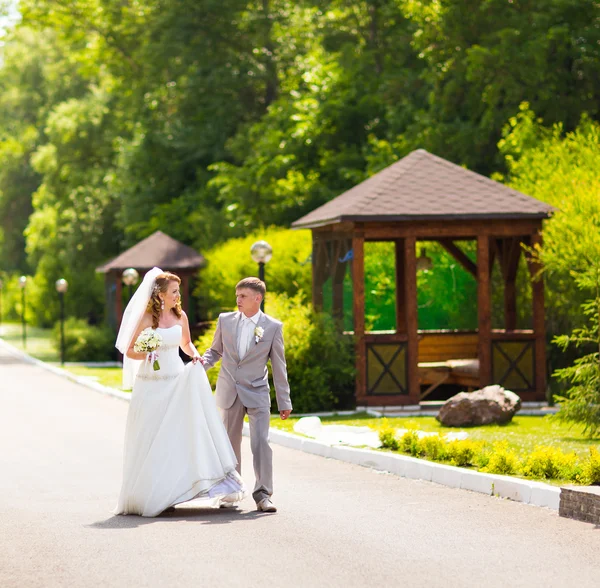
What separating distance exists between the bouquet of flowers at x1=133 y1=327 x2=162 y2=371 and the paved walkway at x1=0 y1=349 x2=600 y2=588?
4.21ft

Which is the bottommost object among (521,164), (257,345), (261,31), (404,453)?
(404,453)

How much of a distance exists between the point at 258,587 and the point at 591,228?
13.0m

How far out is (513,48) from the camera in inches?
1312

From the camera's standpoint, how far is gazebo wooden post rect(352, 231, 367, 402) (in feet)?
72.4

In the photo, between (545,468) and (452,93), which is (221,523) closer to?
(545,468)

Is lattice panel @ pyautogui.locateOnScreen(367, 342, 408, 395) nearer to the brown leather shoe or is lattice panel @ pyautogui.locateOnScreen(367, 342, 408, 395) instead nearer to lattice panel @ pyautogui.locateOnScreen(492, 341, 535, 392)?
lattice panel @ pyautogui.locateOnScreen(492, 341, 535, 392)

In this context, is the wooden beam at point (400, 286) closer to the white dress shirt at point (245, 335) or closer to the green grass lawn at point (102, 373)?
the green grass lawn at point (102, 373)

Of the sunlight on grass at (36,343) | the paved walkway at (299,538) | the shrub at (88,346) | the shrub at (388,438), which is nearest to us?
the paved walkway at (299,538)

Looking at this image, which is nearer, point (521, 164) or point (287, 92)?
point (521, 164)

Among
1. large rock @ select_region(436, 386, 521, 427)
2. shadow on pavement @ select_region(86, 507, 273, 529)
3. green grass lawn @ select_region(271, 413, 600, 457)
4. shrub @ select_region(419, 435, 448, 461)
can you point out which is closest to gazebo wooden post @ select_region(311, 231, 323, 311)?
green grass lawn @ select_region(271, 413, 600, 457)

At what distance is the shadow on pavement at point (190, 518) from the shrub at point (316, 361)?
1009cm

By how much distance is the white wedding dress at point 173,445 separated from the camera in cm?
1084

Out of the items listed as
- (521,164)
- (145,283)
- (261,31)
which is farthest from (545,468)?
(261,31)

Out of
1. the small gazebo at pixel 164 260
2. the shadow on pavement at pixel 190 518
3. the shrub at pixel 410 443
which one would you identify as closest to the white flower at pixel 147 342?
the shadow on pavement at pixel 190 518
